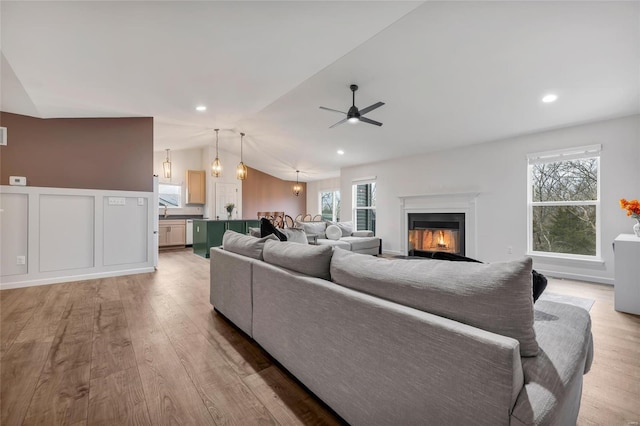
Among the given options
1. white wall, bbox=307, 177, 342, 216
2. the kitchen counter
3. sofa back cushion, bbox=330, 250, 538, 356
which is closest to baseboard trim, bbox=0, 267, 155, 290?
the kitchen counter

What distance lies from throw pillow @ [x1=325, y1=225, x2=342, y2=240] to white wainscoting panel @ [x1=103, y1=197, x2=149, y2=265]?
3655mm

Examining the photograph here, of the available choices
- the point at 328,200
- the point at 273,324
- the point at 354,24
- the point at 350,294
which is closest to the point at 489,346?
the point at 350,294

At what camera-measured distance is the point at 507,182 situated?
4.73 metres

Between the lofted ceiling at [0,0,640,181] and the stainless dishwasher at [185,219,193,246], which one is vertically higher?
the lofted ceiling at [0,0,640,181]

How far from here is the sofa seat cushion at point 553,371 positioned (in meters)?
0.71

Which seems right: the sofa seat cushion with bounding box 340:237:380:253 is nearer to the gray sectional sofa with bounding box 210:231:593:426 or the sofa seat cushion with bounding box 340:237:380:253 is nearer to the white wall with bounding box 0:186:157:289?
the white wall with bounding box 0:186:157:289

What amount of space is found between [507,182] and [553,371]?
480 cm

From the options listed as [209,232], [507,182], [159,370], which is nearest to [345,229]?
[209,232]

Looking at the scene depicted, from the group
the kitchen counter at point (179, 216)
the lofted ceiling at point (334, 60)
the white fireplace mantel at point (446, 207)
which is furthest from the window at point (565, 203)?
the kitchen counter at point (179, 216)

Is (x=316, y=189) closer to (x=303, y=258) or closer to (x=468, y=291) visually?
(x=303, y=258)

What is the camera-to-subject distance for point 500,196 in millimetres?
4805

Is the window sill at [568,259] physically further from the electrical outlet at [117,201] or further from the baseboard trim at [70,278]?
the electrical outlet at [117,201]

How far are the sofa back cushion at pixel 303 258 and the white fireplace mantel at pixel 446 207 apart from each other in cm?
450

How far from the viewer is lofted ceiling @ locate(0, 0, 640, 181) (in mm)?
2156
